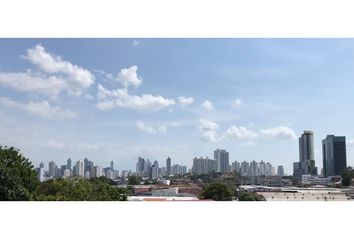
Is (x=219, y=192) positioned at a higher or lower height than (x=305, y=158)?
lower

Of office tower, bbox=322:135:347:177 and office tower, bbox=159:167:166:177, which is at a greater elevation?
office tower, bbox=322:135:347:177

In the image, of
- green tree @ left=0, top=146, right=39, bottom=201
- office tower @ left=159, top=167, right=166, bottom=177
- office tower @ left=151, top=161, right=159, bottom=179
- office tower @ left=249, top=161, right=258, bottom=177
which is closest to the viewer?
green tree @ left=0, top=146, right=39, bottom=201

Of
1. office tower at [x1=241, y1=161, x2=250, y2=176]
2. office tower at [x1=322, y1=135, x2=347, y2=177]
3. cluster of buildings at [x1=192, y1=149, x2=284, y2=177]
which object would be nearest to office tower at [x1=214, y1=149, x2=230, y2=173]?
cluster of buildings at [x1=192, y1=149, x2=284, y2=177]

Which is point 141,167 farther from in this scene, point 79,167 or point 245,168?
point 245,168

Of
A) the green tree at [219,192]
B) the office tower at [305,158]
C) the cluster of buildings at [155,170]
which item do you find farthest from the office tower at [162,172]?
the office tower at [305,158]

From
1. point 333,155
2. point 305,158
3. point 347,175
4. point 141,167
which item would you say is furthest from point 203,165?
point 347,175

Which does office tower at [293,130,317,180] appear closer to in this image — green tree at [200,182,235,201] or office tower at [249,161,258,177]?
office tower at [249,161,258,177]

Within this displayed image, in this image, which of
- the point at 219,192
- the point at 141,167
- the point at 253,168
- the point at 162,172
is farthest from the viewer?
the point at 253,168
